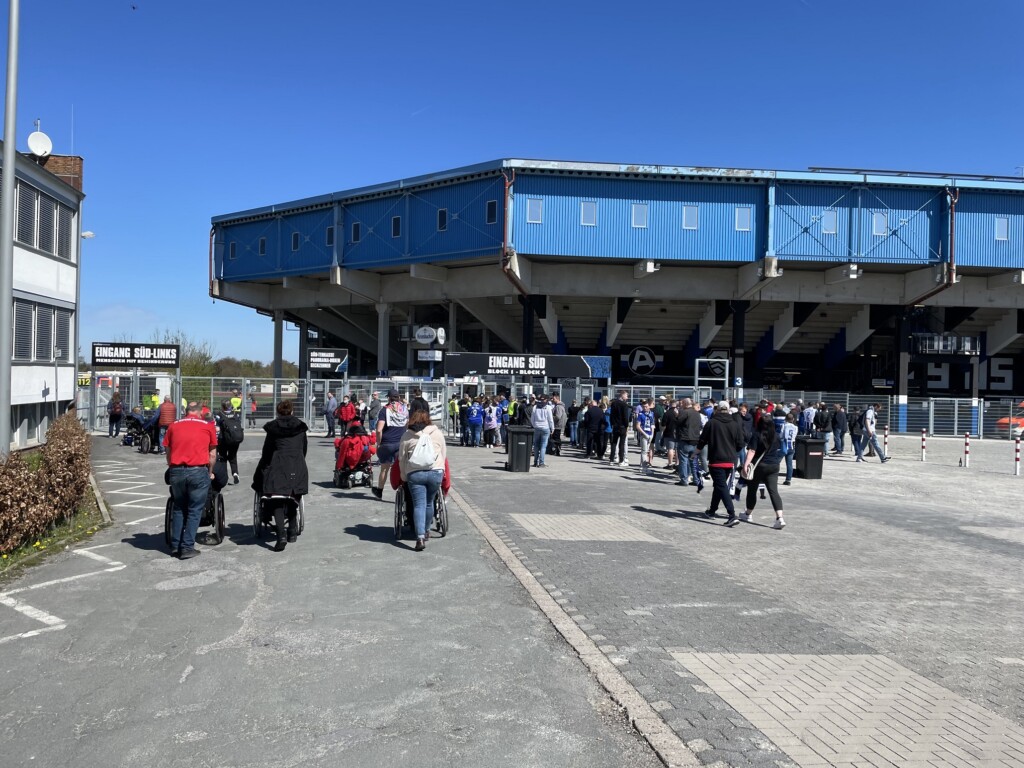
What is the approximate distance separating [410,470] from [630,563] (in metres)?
2.56

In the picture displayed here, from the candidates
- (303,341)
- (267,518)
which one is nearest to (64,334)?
(267,518)

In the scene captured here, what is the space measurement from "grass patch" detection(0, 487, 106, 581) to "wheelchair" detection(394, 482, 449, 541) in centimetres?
356

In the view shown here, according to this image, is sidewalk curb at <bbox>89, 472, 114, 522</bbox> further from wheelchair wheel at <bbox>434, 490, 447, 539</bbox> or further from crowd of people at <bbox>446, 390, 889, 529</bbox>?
crowd of people at <bbox>446, 390, 889, 529</bbox>

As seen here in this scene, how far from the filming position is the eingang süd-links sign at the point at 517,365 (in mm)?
26516

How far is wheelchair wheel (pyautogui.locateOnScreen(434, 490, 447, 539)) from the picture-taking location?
29.7 feet

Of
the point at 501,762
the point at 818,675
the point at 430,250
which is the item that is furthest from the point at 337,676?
the point at 430,250

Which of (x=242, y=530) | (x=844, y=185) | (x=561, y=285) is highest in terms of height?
(x=844, y=185)

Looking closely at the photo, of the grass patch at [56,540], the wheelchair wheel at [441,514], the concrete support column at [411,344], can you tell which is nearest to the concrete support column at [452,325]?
the concrete support column at [411,344]

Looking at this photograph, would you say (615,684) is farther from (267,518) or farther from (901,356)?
(901,356)

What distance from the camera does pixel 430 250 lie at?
37.0 meters

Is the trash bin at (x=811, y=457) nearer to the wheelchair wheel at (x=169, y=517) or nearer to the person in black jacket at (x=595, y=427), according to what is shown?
the person in black jacket at (x=595, y=427)

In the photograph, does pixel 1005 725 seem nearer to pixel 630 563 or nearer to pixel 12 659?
pixel 630 563

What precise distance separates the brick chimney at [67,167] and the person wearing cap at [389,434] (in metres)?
16.9

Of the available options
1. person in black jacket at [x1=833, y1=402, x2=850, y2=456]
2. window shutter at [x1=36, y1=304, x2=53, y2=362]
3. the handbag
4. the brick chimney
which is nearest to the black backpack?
the handbag
